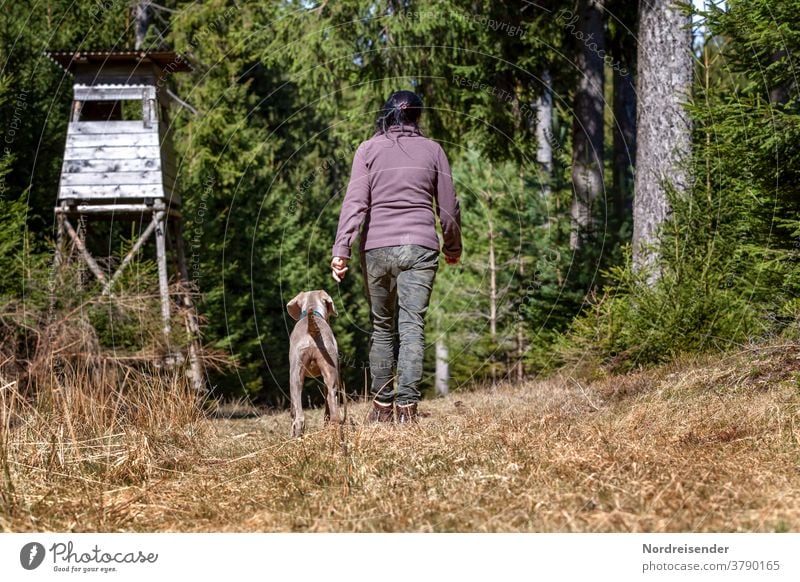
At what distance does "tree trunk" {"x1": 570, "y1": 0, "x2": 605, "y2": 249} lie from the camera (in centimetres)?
1377

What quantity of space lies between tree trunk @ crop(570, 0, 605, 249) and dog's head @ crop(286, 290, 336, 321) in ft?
25.0

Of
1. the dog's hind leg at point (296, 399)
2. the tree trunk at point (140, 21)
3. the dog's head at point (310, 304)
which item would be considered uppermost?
the tree trunk at point (140, 21)

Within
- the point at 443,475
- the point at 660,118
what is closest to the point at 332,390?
the point at 443,475

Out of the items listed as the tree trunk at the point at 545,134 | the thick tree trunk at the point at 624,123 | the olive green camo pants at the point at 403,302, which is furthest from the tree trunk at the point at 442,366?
the olive green camo pants at the point at 403,302

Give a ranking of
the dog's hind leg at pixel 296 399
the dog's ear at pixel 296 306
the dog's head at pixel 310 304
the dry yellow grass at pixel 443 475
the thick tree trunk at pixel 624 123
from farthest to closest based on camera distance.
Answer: the thick tree trunk at pixel 624 123
the dog's ear at pixel 296 306
the dog's head at pixel 310 304
the dog's hind leg at pixel 296 399
the dry yellow grass at pixel 443 475

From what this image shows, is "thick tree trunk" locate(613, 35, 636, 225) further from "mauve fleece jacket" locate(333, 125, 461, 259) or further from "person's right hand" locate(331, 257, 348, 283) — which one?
"person's right hand" locate(331, 257, 348, 283)

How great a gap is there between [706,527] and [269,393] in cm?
2223

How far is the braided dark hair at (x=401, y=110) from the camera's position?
682 cm

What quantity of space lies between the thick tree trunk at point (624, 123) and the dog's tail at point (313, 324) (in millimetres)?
9056

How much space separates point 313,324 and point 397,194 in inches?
45.3

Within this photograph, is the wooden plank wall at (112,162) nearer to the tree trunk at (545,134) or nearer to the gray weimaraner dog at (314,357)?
the tree trunk at (545,134)

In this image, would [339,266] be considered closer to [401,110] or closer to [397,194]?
[397,194]

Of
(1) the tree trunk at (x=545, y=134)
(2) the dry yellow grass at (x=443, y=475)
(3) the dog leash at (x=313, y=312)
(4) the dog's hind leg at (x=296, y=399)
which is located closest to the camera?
(2) the dry yellow grass at (x=443, y=475)

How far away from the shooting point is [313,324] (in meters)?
6.36
